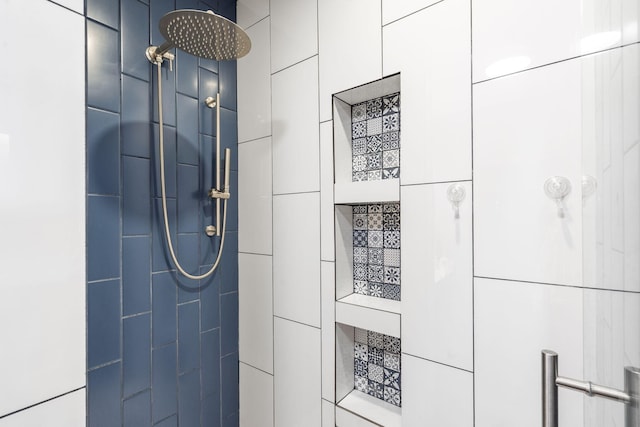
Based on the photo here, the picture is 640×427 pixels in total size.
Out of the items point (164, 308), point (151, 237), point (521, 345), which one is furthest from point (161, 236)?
point (521, 345)

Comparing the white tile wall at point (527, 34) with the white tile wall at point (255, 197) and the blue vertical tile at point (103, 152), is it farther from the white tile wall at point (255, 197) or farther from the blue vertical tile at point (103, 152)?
the blue vertical tile at point (103, 152)

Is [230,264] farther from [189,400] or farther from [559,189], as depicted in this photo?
[559,189]

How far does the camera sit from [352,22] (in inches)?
45.4

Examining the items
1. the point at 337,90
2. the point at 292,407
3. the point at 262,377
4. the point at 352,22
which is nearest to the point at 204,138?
the point at 337,90

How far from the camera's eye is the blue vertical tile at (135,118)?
1.17 meters

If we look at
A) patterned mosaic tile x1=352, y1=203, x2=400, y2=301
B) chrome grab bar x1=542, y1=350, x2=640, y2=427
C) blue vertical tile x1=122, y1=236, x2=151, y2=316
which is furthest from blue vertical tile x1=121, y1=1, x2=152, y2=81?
chrome grab bar x1=542, y1=350, x2=640, y2=427

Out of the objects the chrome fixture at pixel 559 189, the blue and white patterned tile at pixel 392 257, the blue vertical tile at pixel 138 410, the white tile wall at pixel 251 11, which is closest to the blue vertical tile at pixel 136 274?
the blue vertical tile at pixel 138 410

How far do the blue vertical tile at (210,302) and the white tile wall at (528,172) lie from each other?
110 centimetres

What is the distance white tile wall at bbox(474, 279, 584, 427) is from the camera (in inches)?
30.0

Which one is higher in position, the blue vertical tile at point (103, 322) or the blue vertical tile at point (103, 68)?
the blue vertical tile at point (103, 68)
